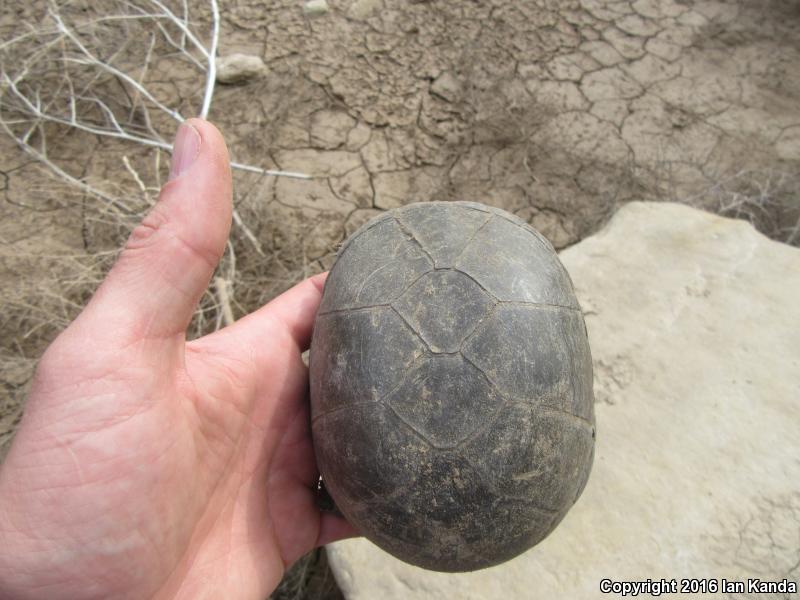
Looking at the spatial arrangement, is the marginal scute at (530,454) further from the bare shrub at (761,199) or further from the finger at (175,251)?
the bare shrub at (761,199)

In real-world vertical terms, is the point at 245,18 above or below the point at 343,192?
above

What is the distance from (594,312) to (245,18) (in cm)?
362

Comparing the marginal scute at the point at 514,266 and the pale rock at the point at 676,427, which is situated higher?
the marginal scute at the point at 514,266

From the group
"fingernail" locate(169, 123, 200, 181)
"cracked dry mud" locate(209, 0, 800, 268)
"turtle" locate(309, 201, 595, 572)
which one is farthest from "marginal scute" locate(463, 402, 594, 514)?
"cracked dry mud" locate(209, 0, 800, 268)

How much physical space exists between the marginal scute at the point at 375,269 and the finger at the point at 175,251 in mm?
359

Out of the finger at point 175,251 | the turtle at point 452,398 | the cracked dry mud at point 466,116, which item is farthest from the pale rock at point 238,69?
the turtle at point 452,398

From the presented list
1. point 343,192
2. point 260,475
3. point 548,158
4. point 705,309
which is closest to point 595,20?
point 548,158

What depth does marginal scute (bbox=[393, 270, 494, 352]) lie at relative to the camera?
1635 millimetres

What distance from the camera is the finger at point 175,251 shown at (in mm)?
1714

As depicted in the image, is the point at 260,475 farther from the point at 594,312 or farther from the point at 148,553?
the point at 594,312

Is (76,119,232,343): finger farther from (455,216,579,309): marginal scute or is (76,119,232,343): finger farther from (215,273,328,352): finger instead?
(455,216,579,309): marginal scute

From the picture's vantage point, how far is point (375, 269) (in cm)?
181

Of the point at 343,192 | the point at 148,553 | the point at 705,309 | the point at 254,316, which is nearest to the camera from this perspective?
the point at 148,553

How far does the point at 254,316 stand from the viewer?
2395 mm
